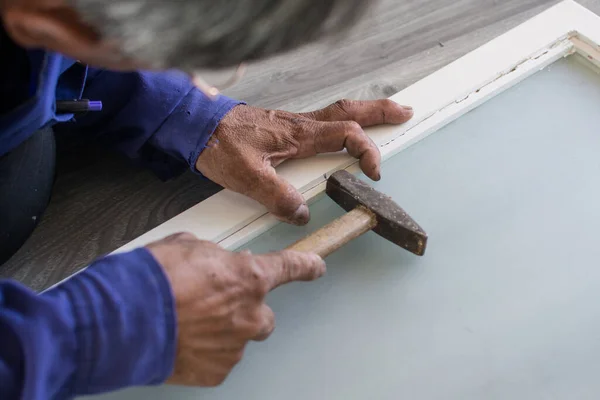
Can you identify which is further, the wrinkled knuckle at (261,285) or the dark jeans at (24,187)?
the dark jeans at (24,187)

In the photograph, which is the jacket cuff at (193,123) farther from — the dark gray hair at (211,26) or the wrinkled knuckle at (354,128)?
the dark gray hair at (211,26)

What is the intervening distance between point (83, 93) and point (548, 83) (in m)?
0.87

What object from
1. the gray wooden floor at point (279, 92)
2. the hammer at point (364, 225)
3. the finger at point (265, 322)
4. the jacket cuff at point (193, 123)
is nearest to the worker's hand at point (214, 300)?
the finger at point (265, 322)

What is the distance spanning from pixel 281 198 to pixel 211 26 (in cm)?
49

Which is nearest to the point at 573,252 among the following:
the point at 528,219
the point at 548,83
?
the point at 528,219

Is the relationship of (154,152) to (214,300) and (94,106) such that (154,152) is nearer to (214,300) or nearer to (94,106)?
(94,106)

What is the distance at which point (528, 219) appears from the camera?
1082 millimetres

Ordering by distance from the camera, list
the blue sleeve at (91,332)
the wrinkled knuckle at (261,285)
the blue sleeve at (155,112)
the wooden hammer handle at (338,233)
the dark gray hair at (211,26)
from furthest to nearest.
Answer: the blue sleeve at (155,112) < the wooden hammer handle at (338,233) < the wrinkled knuckle at (261,285) < the blue sleeve at (91,332) < the dark gray hair at (211,26)

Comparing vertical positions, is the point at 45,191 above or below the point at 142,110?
below

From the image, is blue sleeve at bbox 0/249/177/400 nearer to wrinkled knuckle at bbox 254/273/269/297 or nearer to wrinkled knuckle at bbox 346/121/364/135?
wrinkled knuckle at bbox 254/273/269/297

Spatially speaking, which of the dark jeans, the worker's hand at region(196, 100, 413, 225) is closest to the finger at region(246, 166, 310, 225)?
the worker's hand at region(196, 100, 413, 225)

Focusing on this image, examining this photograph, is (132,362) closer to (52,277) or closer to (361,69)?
(52,277)

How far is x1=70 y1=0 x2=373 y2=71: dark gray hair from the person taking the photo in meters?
0.58

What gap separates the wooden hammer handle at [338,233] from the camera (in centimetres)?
95
